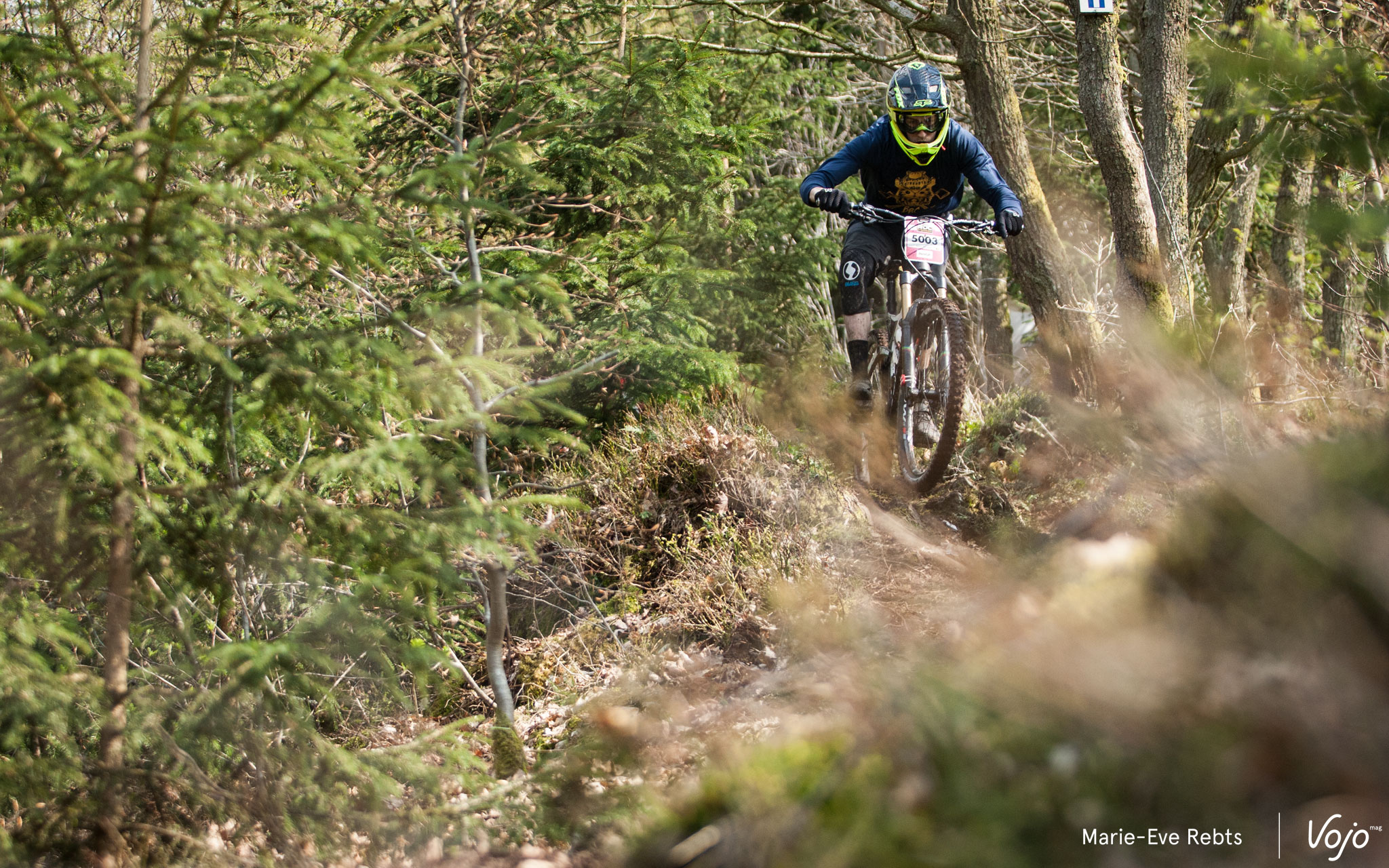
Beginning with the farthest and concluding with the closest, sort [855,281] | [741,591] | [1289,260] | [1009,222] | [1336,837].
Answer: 1. [1289,260]
2. [855,281]
3. [1009,222]
4. [741,591]
5. [1336,837]

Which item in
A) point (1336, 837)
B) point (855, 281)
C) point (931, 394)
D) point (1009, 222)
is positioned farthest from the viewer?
point (855, 281)

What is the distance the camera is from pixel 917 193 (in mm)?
5602

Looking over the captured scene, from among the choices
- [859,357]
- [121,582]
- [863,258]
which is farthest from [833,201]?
[121,582]

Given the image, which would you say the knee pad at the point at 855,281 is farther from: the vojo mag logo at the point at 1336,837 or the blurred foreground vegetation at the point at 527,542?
the vojo mag logo at the point at 1336,837

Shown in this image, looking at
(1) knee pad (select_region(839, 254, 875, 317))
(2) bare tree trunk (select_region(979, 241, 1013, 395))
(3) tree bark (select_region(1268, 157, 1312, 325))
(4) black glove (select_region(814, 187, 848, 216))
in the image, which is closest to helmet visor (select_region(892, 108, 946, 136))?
(4) black glove (select_region(814, 187, 848, 216))

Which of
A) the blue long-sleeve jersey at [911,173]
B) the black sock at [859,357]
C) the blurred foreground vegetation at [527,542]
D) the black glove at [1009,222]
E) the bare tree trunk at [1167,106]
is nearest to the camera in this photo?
the blurred foreground vegetation at [527,542]

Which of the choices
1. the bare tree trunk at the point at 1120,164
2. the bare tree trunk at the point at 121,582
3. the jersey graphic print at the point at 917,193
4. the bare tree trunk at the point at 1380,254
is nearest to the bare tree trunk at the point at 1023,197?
the bare tree trunk at the point at 1120,164

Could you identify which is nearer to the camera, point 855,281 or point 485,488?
point 485,488

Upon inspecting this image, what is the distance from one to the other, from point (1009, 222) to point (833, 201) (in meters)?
0.99

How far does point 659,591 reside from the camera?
467cm

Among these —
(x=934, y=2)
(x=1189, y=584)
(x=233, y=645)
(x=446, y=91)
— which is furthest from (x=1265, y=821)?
(x=934, y=2)

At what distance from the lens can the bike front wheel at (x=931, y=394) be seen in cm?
486

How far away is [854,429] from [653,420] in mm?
1449

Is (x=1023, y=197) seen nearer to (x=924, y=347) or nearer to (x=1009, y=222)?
(x=1009, y=222)
